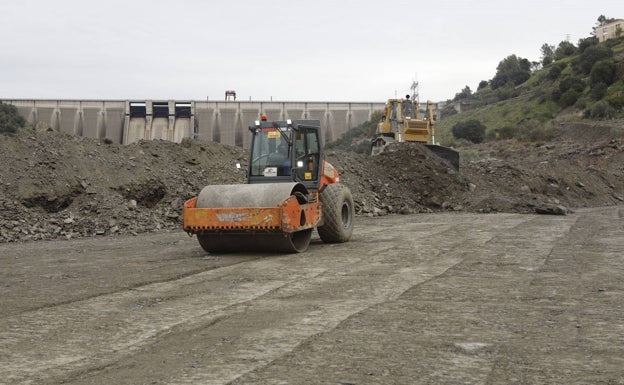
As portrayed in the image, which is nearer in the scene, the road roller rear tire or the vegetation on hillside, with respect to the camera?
the road roller rear tire

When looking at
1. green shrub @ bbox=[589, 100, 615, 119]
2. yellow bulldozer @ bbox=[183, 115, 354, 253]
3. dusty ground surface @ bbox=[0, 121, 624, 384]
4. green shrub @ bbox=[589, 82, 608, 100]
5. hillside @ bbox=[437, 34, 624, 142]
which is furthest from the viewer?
green shrub @ bbox=[589, 82, 608, 100]

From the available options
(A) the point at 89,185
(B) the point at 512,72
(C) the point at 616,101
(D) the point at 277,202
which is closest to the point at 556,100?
(C) the point at 616,101

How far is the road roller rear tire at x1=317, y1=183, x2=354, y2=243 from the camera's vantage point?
12.9 m

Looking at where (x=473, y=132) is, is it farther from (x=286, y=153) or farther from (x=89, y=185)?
(x=286, y=153)

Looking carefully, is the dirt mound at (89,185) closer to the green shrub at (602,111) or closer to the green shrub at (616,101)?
the green shrub at (602,111)

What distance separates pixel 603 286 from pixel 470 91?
351 feet

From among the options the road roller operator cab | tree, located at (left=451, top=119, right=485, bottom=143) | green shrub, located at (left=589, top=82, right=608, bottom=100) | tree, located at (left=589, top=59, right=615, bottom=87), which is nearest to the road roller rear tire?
the road roller operator cab

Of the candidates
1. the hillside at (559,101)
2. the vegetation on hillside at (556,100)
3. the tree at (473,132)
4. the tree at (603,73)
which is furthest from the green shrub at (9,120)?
the tree at (603,73)

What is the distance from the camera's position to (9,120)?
52719mm

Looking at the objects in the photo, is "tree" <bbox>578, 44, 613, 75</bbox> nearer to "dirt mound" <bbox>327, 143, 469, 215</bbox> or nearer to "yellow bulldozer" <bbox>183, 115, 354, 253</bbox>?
"dirt mound" <bbox>327, 143, 469, 215</bbox>

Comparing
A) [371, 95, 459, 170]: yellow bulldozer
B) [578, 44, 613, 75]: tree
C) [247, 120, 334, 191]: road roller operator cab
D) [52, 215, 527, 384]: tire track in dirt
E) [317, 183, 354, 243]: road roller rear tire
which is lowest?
[52, 215, 527, 384]: tire track in dirt

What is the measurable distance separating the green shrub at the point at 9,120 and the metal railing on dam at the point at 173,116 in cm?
1796

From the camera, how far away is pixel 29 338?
18.8 ft

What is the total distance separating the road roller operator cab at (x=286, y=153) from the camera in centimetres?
1261
